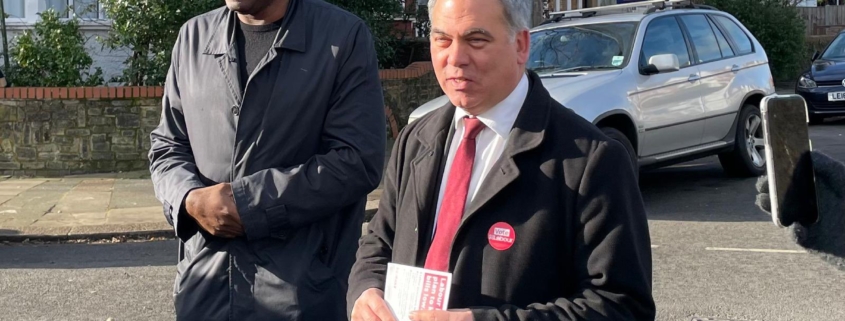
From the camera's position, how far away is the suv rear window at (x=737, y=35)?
1134 cm

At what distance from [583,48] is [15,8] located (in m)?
8.84

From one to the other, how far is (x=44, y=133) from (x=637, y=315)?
11186 millimetres

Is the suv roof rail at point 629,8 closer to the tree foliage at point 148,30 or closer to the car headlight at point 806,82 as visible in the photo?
the tree foliage at point 148,30

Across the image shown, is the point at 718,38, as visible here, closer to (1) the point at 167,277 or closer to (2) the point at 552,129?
(1) the point at 167,277

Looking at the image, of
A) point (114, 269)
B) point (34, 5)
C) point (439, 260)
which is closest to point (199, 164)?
point (439, 260)

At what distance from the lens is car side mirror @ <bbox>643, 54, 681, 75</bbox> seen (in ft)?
31.8

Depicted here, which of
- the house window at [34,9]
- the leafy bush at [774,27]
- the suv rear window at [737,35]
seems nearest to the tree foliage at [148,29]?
the house window at [34,9]

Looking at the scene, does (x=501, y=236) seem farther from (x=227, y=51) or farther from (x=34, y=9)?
(x=34, y=9)

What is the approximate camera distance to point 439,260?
2379 mm

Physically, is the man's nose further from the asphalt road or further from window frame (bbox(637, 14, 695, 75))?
window frame (bbox(637, 14, 695, 75))

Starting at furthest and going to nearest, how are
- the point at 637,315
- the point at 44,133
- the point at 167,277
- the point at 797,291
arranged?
the point at 44,133, the point at 167,277, the point at 797,291, the point at 637,315

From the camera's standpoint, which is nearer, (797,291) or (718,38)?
(797,291)

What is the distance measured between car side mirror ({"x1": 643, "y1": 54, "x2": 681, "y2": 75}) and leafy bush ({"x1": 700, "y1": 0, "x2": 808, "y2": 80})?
14.3 meters

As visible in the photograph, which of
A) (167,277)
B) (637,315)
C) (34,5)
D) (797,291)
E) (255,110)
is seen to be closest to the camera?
(637,315)
